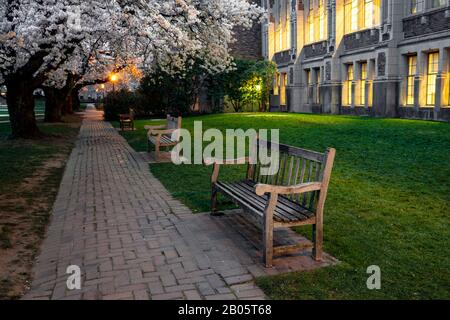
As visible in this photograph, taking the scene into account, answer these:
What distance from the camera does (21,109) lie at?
60.1 ft

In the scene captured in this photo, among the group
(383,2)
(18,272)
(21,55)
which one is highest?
(383,2)

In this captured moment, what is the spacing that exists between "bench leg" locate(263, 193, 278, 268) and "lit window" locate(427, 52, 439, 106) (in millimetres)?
19584

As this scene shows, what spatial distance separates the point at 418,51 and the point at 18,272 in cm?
2199

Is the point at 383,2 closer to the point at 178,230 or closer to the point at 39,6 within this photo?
the point at 39,6

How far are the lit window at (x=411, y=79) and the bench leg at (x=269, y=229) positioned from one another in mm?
21235

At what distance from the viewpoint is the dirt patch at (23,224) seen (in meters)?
4.59

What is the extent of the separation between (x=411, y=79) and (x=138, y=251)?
22.0 m

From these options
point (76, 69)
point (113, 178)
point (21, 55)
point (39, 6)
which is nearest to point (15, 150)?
point (21, 55)

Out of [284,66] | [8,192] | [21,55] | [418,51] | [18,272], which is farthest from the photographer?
[284,66]

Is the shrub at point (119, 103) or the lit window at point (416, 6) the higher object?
the lit window at point (416, 6)

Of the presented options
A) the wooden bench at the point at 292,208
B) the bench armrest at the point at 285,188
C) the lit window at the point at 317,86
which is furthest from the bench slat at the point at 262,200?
the lit window at the point at 317,86

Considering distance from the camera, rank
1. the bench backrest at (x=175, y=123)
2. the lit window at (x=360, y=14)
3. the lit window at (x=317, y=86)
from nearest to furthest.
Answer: the bench backrest at (x=175, y=123) < the lit window at (x=360, y=14) < the lit window at (x=317, y=86)

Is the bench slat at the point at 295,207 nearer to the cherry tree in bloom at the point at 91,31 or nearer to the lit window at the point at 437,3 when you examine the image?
the cherry tree in bloom at the point at 91,31

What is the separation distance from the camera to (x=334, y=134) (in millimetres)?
16578
